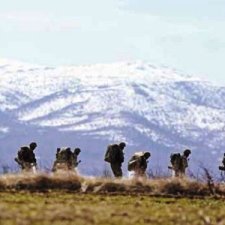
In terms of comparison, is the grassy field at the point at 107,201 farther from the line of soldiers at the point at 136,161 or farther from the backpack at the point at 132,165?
the backpack at the point at 132,165

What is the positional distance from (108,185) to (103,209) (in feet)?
43.0

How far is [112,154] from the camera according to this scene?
56.3 meters

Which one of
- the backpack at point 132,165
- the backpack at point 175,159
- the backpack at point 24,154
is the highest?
the backpack at point 24,154

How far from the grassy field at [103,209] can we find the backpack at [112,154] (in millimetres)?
15812

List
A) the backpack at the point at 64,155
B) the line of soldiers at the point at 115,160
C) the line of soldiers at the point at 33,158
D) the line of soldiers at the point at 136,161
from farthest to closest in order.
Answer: the backpack at the point at 64,155 → the line of soldiers at the point at 33,158 → the line of soldiers at the point at 115,160 → the line of soldiers at the point at 136,161

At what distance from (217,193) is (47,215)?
63.7ft

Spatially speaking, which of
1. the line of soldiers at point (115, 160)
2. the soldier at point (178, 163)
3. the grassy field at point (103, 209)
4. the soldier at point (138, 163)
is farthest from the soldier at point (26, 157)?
the grassy field at point (103, 209)

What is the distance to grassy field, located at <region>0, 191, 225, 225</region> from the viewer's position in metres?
26.2

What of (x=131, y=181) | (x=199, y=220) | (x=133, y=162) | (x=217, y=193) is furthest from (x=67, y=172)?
(x=199, y=220)

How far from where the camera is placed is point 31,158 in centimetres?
5544

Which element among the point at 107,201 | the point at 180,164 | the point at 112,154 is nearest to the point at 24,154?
the point at 112,154

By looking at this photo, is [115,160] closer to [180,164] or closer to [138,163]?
[138,163]

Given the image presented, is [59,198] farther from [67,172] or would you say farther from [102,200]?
[67,172]

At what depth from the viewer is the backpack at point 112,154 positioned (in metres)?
56.1
